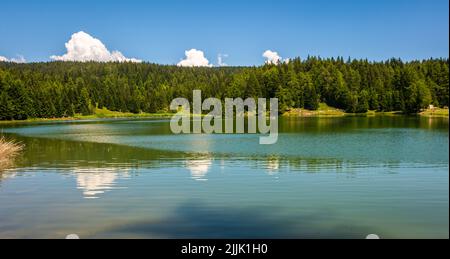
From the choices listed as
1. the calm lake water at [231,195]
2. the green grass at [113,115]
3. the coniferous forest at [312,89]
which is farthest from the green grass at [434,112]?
the calm lake water at [231,195]

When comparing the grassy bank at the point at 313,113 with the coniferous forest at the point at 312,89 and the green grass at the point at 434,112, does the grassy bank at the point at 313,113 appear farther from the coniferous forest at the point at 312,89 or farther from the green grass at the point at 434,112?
the green grass at the point at 434,112

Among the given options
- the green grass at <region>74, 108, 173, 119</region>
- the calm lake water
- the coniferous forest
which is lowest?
the calm lake water

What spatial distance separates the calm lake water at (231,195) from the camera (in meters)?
17.0

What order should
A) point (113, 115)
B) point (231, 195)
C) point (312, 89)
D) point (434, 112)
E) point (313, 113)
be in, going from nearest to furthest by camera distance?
point (231, 195), point (434, 112), point (313, 113), point (312, 89), point (113, 115)

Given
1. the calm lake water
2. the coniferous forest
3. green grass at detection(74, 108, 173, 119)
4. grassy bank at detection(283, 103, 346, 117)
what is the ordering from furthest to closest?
green grass at detection(74, 108, 173, 119) < grassy bank at detection(283, 103, 346, 117) < the coniferous forest < the calm lake water

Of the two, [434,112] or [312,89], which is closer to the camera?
[434,112]

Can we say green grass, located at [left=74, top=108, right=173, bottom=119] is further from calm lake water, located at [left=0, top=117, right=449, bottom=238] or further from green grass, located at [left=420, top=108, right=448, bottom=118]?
calm lake water, located at [left=0, top=117, right=449, bottom=238]

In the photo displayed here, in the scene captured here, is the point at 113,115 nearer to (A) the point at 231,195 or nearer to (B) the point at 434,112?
(B) the point at 434,112

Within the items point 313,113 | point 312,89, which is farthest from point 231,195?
point 312,89

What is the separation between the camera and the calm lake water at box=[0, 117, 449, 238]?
17.0 metres

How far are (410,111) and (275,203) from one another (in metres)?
138

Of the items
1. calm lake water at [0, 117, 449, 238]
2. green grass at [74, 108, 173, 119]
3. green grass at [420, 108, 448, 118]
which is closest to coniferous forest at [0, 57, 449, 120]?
green grass at [420, 108, 448, 118]

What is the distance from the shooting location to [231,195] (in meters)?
23.2
